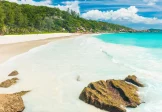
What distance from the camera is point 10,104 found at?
9.76m

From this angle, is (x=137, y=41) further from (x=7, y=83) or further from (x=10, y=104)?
(x=10, y=104)

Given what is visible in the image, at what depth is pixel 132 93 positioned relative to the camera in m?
11.8

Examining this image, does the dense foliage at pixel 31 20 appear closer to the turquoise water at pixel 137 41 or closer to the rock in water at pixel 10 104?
the turquoise water at pixel 137 41

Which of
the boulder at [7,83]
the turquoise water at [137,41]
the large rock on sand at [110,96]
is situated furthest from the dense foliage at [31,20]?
the large rock on sand at [110,96]

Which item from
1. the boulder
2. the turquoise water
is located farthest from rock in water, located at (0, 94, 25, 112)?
the turquoise water

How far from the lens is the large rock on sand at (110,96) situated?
33.4 ft

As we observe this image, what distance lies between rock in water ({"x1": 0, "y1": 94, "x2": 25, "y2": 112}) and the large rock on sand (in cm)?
283

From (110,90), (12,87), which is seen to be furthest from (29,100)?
(110,90)

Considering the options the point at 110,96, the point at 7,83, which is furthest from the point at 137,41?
the point at 110,96

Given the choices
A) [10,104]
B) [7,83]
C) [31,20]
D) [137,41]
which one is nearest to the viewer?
[10,104]

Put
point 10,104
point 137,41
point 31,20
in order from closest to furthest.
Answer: point 10,104 < point 137,41 < point 31,20

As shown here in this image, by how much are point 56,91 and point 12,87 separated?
240cm

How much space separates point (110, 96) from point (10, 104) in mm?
4215

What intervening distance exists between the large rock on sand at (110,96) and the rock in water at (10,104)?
2826mm
